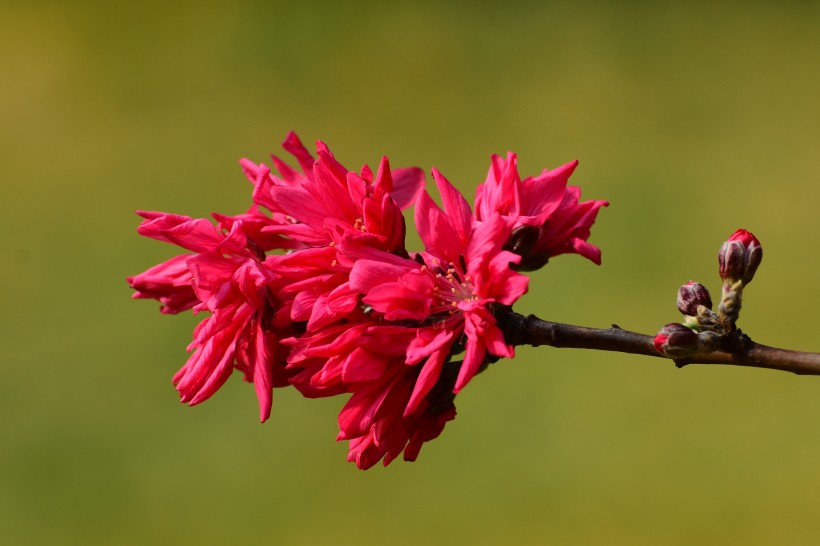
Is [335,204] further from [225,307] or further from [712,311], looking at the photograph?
[712,311]

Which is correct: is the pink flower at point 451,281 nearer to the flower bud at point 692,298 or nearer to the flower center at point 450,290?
the flower center at point 450,290

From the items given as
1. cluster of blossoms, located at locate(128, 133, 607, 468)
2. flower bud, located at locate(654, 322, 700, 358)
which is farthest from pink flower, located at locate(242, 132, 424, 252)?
flower bud, located at locate(654, 322, 700, 358)

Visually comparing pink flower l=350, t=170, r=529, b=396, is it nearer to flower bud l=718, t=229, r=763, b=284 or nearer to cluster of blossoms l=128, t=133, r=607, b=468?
cluster of blossoms l=128, t=133, r=607, b=468

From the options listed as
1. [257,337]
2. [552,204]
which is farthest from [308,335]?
[552,204]

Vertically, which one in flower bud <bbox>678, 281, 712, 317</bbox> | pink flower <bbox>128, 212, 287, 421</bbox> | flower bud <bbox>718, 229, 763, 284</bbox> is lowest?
pink flower <bbox>128, 212, 287, 421</bbox>

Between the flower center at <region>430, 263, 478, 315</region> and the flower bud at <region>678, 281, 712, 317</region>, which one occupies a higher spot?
the flower bud at <region>678, 281, 712, 317</region>

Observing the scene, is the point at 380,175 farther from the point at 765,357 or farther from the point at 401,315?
the point at 765,357

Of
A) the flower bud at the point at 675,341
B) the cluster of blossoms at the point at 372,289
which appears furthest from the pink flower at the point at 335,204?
the flower bud at the point at 675,341

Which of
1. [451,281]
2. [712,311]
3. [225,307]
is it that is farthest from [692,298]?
[225,307]

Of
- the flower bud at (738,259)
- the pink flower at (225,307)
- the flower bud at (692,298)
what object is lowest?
the pink flower at (225,307)
